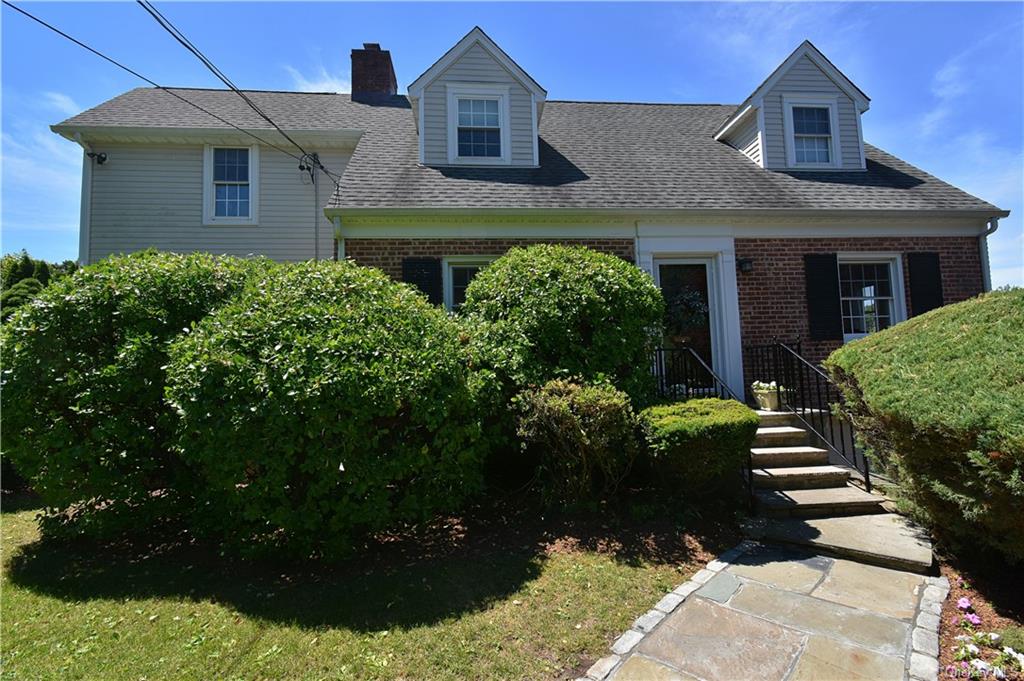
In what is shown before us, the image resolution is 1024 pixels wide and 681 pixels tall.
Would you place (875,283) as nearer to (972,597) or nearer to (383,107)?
(972,597)

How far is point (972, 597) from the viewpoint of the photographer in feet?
12.1

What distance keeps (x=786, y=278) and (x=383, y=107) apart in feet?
31.6

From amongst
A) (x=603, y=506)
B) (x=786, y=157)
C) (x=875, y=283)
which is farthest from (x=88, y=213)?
(x=875, y=283)

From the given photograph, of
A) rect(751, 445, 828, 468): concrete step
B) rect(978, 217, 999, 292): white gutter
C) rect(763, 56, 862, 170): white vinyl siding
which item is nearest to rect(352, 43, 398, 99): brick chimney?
rect(763, 56, 862, 170): white vinyl siding

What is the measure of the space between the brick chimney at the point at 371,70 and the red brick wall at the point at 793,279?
9.85 metres

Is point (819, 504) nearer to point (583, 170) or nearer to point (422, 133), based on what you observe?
point (583, 170)

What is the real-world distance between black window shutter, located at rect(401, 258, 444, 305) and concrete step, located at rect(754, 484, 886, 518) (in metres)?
5.06

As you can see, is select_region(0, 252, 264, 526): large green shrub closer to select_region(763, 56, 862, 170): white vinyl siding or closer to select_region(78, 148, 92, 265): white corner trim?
select_region(78, 148, 92, 265): white corner trim

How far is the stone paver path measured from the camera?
2.84 m

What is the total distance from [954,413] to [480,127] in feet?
27.6

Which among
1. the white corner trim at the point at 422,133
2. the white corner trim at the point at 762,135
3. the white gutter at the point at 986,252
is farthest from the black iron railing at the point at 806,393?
the white corner trim at the point at 422,133

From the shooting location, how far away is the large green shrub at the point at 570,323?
17.7 feet

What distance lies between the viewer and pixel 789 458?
5.74 metres

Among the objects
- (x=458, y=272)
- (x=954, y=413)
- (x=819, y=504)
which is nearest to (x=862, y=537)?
(x=819, y=504)
